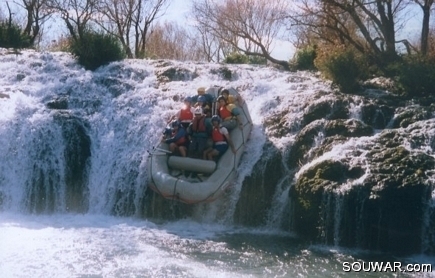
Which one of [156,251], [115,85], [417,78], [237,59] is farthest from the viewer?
[237,59]

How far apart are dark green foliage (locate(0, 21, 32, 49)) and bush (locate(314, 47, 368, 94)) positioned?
9.57 metres

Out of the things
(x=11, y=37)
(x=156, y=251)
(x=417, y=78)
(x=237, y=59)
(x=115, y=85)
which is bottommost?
(x=156, y=251)

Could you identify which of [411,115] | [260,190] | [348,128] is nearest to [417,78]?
[411,115]

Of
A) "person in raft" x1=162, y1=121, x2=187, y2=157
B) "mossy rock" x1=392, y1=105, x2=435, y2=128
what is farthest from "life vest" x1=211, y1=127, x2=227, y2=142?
"mossy rock" x1=392, y1=105, x2=435, y2=128

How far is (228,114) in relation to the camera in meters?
13.0

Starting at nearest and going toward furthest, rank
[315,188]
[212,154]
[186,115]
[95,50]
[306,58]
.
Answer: [315,188], [212,154], [186,115], [95,50], [306,58]

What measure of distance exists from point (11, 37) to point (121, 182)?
9.37 meters

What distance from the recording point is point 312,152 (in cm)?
1215

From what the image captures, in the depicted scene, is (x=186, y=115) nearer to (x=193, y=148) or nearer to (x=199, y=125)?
(x=199, y=125)

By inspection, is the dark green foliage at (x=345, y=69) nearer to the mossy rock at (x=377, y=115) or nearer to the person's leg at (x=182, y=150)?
the mossy rock at (x=377, y=115)

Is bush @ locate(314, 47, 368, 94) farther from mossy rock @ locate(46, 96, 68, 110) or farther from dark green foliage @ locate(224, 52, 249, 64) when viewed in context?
dark green foliage @ locate(224, 52, 249, 64)

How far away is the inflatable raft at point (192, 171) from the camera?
11672 millimetres

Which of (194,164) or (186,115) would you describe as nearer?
(194,164)

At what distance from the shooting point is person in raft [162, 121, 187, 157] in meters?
12.4
